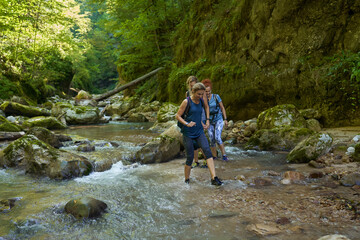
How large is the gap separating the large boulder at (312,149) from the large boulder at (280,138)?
1.44 m

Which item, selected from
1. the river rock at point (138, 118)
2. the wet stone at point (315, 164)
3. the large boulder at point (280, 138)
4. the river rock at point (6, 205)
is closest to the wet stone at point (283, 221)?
the wet stone at point (315, 164)

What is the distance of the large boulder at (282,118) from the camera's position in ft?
27.1

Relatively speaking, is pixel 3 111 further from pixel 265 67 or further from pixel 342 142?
pixel 342 142

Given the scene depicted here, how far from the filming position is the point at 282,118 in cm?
848

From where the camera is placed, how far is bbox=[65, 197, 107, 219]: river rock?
3320mm

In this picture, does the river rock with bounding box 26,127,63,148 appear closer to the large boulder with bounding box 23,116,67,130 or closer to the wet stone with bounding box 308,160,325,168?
the large boulder with bounding box 23,116,67,130

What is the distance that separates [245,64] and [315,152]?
6.82 meters

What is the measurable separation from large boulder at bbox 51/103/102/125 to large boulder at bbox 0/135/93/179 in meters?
9.61

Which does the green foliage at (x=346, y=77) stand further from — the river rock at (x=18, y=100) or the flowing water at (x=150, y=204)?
the river rock at (x=18, y=100)

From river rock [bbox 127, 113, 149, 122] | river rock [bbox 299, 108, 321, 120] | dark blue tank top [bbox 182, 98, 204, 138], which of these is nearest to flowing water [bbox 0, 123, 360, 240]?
dark blue tank top [bbox 182, 98, 204, 138]

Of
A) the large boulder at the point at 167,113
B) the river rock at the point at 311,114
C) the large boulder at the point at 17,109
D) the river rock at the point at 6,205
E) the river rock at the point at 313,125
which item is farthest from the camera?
the large boulder at the point at 17,109

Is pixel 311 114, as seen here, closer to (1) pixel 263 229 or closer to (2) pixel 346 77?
(2) pixel 346 77

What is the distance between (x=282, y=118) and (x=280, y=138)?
126cm

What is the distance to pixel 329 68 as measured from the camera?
836 centimetres
